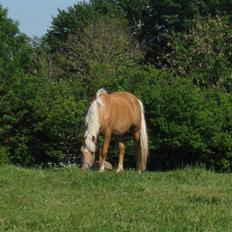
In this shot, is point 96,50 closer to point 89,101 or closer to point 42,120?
point 42,120

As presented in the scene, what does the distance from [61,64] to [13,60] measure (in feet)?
85.2

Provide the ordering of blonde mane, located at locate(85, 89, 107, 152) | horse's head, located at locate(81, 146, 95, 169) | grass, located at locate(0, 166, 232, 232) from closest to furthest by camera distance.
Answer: grass, located at locate(0, 166, 232, 232), blonde mane, located at locate(85, 89, 107, 152), horse's head, located at locate(81, 146, 95, 169)

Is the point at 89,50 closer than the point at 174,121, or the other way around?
the point at 174,121

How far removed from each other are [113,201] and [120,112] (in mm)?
5054

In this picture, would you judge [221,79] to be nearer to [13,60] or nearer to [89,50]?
[13,60]

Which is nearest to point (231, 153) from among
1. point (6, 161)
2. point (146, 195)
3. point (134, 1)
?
point (6, 161)

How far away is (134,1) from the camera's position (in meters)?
63.6

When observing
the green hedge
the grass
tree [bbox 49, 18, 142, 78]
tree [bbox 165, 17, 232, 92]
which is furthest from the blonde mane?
tree [bbox 49, 18, 142, 78]

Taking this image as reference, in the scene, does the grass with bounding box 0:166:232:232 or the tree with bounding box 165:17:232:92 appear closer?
the grass with bounding box 0:166:232:232

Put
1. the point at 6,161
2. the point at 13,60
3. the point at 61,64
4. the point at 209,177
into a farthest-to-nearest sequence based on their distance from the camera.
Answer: the point at 61,64 → the point at 13,60 → the point at 6,161 → the point at 209,177

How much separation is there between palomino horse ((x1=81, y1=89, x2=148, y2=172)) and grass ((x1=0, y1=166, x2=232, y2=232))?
1.30 metres

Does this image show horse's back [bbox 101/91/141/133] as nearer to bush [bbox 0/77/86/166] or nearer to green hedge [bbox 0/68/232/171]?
green hedge [bbox 0/68/232/171]

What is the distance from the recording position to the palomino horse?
12539 mm

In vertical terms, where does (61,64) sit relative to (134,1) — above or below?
below
